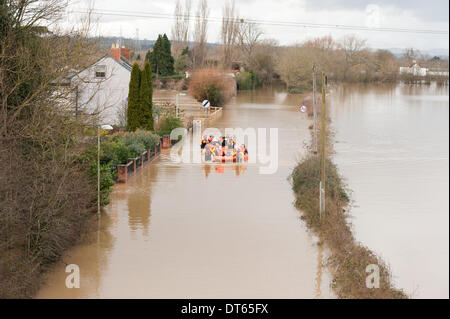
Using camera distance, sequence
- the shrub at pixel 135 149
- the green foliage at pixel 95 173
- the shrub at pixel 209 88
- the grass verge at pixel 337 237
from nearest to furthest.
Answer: the grass verge at pixel 337 237 → the green foliage at pixel 95 173 → the shrub at pixel 135 149 → the shrub at pixel 209 88

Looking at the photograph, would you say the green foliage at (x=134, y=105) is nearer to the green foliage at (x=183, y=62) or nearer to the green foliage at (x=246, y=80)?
the green foliage at (x=183, y=62)

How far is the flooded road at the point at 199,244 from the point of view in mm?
10766

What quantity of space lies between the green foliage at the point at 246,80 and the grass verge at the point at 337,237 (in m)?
55.9

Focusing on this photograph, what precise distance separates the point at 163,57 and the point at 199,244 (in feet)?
199

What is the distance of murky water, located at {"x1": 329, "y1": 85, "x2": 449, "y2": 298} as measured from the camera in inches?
519

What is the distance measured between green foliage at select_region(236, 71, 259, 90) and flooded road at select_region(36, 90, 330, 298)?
54412mm

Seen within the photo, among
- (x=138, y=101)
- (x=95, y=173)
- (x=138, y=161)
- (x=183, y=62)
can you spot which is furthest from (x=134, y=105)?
(x=183, y=62)


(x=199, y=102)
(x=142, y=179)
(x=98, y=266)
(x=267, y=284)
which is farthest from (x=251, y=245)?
(x=199, y=102)

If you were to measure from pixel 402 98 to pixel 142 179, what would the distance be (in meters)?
29.1

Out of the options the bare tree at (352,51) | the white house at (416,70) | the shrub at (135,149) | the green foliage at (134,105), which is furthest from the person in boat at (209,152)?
the bare tree at (352,51)

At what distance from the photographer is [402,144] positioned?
30.0 meters

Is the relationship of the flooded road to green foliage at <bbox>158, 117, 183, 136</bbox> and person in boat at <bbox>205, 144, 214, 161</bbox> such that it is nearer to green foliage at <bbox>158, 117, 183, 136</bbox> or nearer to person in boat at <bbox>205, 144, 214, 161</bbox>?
person in boat at <bbox>205, 144, 214, 161</bbox>

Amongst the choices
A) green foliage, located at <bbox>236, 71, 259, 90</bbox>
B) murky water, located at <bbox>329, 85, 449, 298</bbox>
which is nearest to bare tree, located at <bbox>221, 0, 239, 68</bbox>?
green foliage, located at <bbox>236, 71, 259, 90</bbox>

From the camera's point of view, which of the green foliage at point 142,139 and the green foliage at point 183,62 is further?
the green foliage at point 183,62
